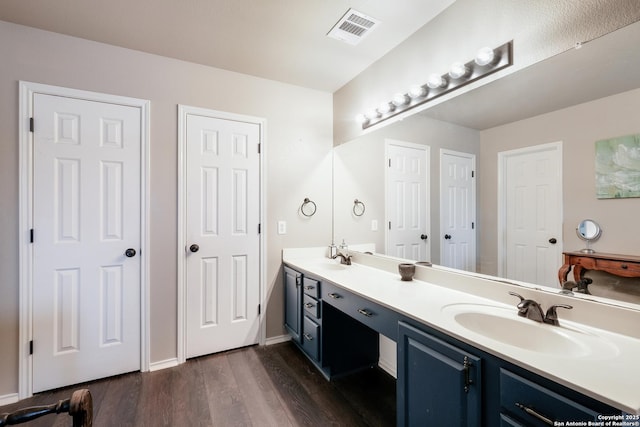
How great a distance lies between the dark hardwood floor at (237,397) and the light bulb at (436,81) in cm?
206

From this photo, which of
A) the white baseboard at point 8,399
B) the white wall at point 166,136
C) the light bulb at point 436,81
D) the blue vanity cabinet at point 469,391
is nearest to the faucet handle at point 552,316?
the blue vanity cabinet at point 469,391

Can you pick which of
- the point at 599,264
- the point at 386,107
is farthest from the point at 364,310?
the point at 386,107

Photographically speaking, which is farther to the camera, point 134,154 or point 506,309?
point 134,154

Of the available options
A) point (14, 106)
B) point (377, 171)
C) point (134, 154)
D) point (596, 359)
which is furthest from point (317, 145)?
point (596, 359)

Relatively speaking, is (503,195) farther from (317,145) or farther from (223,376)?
(223,376)

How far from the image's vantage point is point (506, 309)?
141 cm

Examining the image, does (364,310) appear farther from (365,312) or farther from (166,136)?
(166,136)

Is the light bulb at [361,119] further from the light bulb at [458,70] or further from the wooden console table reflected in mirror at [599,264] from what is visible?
the wooden console table reflected in mirror at [599,264]

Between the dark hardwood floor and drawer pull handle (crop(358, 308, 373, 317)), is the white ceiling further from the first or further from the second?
the dark hardwood floor

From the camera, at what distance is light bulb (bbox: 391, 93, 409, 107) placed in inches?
82.8

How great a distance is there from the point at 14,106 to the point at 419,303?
279 cm

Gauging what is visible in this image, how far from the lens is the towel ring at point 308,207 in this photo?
9.43ft

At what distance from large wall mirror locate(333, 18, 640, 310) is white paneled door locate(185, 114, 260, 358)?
1.02 meters

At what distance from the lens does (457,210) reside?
1.89 m
